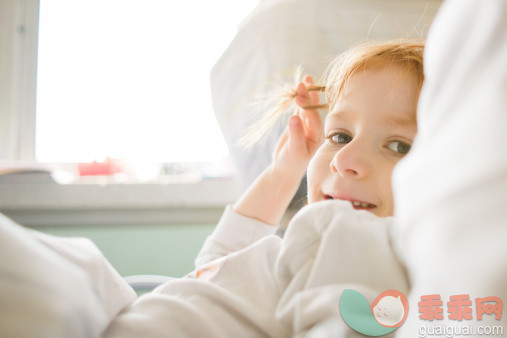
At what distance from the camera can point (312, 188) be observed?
561mm

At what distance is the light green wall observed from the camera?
44.1 inches

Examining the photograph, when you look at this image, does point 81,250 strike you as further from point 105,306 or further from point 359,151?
point 359,151

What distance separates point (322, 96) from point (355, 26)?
32cm


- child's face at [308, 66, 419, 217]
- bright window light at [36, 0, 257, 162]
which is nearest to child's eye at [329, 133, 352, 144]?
child's face at [308, 66, 419, 217]

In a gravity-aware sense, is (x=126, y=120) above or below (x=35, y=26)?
below

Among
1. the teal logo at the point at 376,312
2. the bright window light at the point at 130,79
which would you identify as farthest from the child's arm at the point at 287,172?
the bright window light at the point at 130,79

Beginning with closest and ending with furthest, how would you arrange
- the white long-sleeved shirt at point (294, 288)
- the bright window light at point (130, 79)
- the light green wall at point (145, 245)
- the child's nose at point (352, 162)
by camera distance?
the white long-sleeved shirt at point (294, 288)
the child's nose at point (352, 162)
the light green wall at point (145, 245)
the bright window light at point (130, 79)

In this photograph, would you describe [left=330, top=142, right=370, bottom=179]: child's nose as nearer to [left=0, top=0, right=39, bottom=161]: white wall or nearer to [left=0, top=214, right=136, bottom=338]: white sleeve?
[left=0, top=214, right=136, bottom=338]: white sleeve

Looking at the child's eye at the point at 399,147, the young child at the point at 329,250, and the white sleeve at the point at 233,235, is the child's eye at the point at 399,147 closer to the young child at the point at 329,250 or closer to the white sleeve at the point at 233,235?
the young child at the point at 329,250

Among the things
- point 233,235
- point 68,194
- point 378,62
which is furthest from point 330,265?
point 68,194

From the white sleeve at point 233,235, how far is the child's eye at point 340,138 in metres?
0.26

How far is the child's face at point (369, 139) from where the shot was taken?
0.49 metres

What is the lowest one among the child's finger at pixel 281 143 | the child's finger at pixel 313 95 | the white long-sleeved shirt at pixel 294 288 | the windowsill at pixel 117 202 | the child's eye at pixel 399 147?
the windowsill at pixel 117 202

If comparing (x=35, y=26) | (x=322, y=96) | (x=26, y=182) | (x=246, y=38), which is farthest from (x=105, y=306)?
(x=35, y=26)
